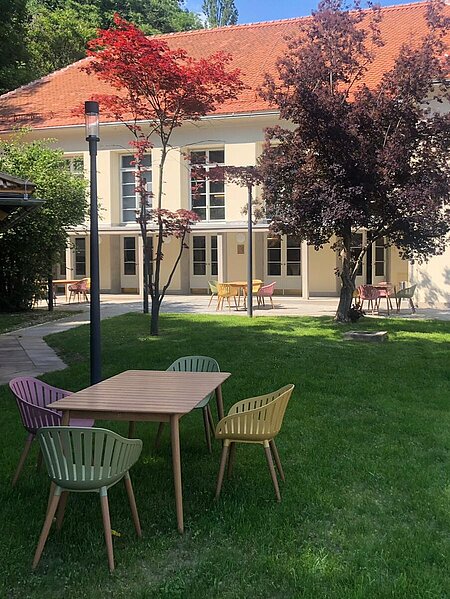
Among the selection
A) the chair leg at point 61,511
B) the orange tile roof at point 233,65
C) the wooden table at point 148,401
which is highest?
the orange tile roof at point 233,65

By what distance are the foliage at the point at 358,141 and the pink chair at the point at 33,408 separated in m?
7.74

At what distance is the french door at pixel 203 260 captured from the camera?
23844mm

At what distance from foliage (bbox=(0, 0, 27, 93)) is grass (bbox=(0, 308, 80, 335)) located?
43.7ft

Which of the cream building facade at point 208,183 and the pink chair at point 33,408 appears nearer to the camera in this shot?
the pink chair at point 33,408

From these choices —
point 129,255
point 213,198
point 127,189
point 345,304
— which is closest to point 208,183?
point 213,198

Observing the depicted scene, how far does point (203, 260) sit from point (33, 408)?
20.0 m

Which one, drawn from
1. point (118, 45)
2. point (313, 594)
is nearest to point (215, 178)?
point (118, 45)

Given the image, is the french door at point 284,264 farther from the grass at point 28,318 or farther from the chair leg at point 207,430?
the chair leg at point 207,430

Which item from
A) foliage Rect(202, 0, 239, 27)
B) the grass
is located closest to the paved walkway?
the grass

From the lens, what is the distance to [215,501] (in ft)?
12.9

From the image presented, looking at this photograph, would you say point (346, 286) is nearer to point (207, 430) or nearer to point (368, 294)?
point (368, 294)

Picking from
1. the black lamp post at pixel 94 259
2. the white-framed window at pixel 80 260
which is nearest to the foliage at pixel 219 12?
the white-framed window at pixel 80 260

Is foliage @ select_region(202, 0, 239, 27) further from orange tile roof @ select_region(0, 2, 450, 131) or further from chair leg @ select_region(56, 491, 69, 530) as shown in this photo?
chair leg @ select_region(56, 491, 69, 530)

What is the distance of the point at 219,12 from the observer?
48719mm
